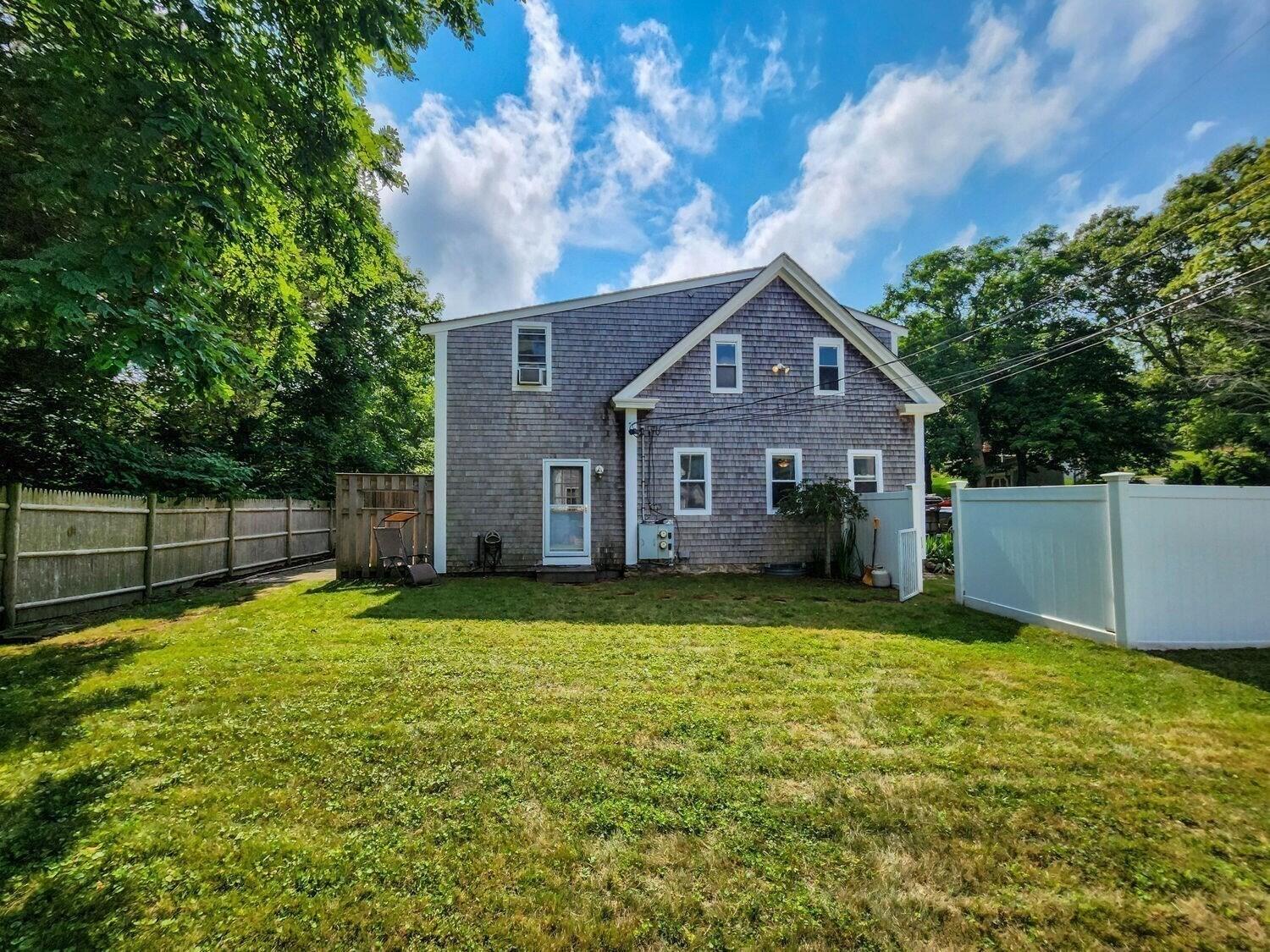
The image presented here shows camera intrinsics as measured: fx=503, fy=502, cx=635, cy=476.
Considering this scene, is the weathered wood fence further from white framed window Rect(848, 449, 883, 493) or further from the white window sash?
white framed window Rect(848, 449, 883, 493)

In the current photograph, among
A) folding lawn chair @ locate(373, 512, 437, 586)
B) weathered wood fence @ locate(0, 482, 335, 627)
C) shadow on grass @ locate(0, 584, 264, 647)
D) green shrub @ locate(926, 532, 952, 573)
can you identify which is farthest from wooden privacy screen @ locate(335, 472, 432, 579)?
green shrub @ locate(926, 532, 952, 573)

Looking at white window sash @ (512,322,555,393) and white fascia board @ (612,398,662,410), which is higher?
white window sash @ (512,322,555,393)

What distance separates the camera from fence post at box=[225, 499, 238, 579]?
35.0 feet

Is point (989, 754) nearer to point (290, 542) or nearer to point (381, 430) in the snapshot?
point (290, 542)

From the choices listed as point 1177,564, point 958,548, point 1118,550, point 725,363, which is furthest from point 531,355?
point 1177,564

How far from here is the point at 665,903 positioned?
1.97 m

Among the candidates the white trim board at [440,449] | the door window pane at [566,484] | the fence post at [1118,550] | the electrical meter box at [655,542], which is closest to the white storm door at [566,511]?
the door window pane at [566,484]

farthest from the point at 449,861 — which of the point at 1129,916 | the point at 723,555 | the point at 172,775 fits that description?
the point at 723,555

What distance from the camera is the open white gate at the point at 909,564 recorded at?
335 inches

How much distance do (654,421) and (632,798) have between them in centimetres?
907

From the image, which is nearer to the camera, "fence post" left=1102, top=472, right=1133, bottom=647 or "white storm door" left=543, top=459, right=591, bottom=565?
"fence post" left=1102, top=472, right=1133, bottom=647

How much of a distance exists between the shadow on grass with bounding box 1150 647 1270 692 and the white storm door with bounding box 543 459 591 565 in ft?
28.9

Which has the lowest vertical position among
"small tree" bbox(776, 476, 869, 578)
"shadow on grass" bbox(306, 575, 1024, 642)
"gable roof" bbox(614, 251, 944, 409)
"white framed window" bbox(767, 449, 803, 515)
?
"shadow on grass" bbox(306, 575, 1024, 642)

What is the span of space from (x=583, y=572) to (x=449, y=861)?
27.5ft
